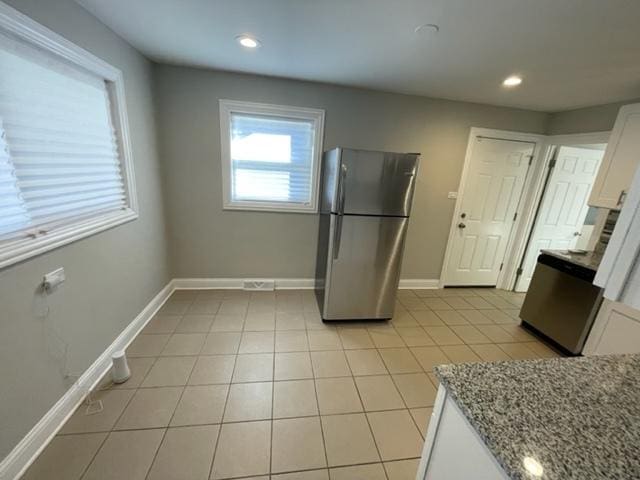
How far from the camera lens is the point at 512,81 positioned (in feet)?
7.58

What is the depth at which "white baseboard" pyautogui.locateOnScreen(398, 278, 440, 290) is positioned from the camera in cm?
360

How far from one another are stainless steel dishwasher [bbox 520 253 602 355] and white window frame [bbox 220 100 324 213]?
98.4 inches

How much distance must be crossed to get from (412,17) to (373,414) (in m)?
2.47

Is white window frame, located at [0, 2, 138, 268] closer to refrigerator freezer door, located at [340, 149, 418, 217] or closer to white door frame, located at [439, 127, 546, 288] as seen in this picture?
refrigerator freezer door, located at [340, 149, 418, 217]

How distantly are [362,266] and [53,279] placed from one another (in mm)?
2194

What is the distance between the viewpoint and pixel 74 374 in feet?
5.28

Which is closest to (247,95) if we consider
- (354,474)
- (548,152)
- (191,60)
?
(191,60)

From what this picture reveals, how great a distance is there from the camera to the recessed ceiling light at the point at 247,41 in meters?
1.87

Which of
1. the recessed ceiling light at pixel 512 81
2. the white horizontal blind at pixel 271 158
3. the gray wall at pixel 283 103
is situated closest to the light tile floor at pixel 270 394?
the gray wall at pixel 283 103

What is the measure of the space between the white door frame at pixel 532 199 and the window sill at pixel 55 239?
4.54 m

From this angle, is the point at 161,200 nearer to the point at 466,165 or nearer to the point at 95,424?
the point at 95,424

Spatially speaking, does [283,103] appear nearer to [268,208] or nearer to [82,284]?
[268,208]

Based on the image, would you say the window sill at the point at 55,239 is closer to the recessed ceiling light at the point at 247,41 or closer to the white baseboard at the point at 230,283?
the white baseboard at the point at 230,283

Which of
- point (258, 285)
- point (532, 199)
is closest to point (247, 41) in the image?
point (258, 285)
